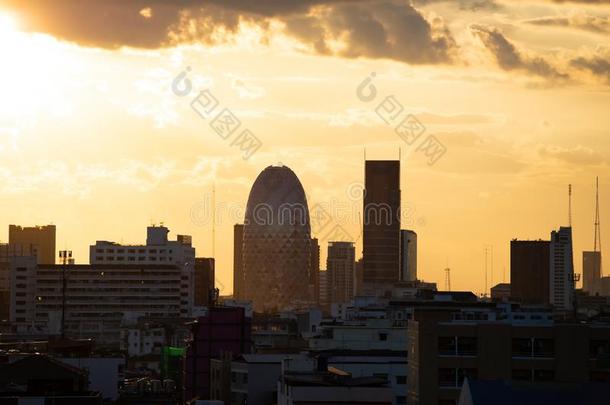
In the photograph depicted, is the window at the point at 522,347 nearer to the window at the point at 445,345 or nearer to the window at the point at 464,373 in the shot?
the window at the point at 464,373

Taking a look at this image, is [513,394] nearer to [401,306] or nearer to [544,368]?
[544,368]

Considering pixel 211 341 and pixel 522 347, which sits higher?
pixel 211 341

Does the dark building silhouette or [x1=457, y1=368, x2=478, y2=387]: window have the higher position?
the dark building silhouette

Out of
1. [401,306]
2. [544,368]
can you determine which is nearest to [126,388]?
[544,368]

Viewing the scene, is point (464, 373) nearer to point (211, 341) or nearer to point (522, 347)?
point (522, 347)

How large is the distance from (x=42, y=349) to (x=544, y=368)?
57.9 m

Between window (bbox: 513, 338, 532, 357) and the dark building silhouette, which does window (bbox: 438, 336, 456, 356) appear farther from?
the dark building silhouette

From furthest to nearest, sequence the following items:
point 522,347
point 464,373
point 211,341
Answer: point 211,341 < point 522,347 < point 464,373

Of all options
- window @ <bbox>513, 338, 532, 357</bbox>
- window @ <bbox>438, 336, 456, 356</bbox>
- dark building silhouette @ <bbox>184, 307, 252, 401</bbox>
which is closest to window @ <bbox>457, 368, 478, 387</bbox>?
window @ <bbox>438, 336, 456, 356</bbox>

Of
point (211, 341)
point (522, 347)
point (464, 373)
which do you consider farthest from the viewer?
point (211, 341)

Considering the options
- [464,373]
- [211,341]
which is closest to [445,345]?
[464,373]

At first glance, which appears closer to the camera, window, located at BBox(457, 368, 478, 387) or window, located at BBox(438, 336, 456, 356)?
window, located at BBox(457, 368, 478, 387)

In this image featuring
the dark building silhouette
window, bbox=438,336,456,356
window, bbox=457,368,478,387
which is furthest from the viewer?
the dark building silhouette

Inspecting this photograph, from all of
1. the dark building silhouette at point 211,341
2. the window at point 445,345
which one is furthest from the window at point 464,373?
the dark building silhouette at point 211,341
